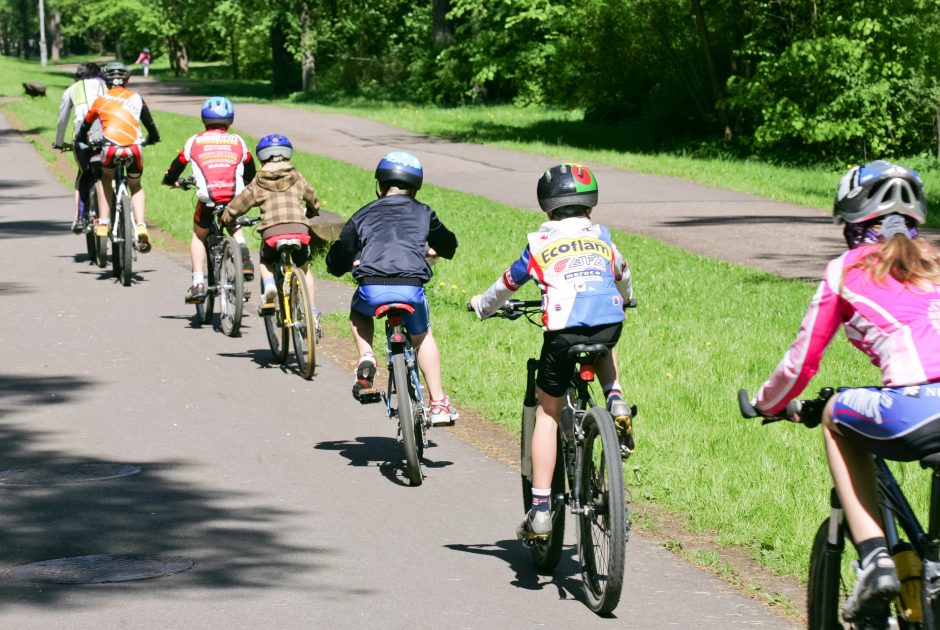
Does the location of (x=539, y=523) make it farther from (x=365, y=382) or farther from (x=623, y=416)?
(x=365, y=382)

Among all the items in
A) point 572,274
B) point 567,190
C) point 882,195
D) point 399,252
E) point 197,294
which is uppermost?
point 882,195

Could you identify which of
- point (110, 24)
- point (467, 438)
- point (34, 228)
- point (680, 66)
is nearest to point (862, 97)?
point (680, 66)

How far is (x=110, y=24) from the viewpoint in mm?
91438

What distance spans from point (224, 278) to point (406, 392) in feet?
15.4

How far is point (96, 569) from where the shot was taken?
6.02 meters

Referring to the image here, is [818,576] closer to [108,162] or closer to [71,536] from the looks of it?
[71,536]

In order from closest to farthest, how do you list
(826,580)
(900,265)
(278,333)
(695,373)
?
(900,265) < (826,580) < (695,373) < (278,333)

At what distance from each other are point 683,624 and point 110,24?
9084 cm

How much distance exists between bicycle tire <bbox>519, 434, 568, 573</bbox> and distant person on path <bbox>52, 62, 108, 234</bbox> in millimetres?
9822

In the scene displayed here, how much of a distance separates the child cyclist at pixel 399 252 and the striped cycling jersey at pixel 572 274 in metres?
2.01

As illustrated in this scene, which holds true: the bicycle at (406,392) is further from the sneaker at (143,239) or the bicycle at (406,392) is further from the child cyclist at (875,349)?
the sneaker at (143,239)

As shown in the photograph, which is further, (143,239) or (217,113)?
(143,239)

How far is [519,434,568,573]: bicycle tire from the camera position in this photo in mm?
5898

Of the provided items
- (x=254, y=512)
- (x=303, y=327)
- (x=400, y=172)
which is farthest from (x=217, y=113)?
(x=254, y=512)
